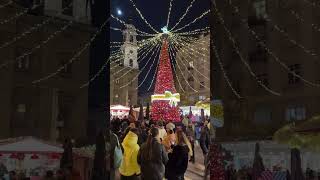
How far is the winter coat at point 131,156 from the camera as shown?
33.6 feet

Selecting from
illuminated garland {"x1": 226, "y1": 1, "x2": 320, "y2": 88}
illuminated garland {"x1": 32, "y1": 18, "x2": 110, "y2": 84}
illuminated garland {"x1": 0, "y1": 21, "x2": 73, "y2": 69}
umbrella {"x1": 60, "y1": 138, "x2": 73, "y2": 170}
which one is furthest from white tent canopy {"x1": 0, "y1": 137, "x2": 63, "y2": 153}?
illuminated garland {"x1": 226, "y1": 1, "x2": 320, "y2": 88}

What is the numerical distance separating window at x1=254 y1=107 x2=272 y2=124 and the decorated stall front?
4.18 m

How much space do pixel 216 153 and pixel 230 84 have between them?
61.6 inches

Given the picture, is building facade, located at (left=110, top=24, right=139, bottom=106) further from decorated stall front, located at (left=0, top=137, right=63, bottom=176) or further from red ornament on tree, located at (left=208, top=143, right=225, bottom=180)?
decorated stall front, located at (left=0, top=137, right=63, bottom=176)

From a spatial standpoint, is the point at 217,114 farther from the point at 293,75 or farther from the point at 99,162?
the point at 99,162

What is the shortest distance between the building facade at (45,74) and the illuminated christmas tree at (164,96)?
24.7ft

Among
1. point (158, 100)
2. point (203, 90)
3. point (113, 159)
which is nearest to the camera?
point (113, 159)

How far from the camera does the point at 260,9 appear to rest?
10898mm

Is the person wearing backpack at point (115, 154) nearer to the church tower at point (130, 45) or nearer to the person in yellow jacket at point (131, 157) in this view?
the person in yellow jacket at point (131, 157)

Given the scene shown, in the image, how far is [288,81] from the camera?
33.4 ft

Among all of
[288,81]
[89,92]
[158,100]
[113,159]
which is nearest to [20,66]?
[89,92]

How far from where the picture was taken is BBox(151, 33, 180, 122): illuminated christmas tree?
729 inches

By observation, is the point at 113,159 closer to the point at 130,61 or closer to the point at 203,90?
the point at 130,61

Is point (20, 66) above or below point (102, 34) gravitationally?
below
